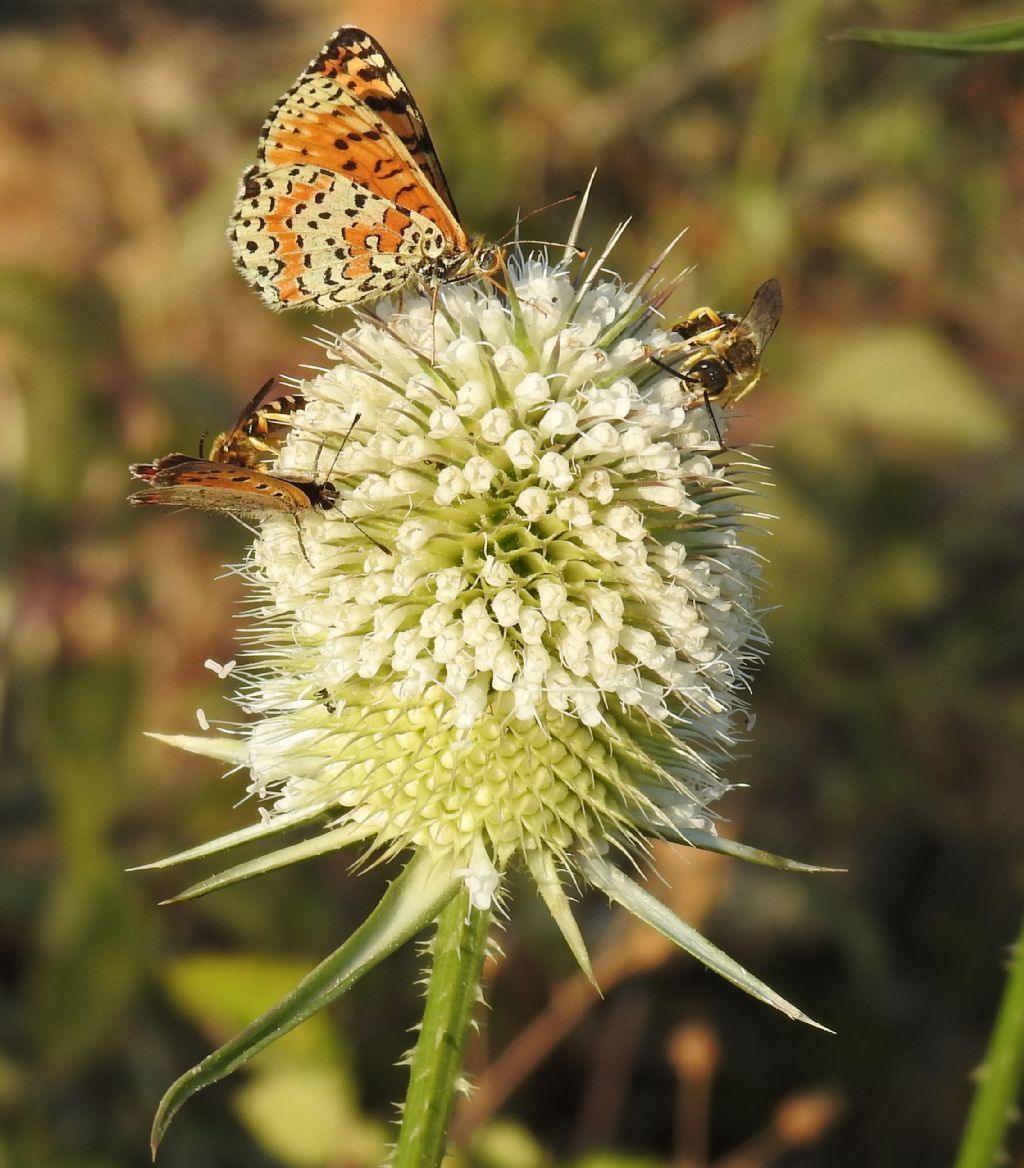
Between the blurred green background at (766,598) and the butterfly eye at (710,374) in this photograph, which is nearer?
the butterfly eye at (710,374)

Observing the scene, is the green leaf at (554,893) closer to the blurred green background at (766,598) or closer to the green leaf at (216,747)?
the green leaf at (216,747)

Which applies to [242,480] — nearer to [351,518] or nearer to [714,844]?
[351,518]

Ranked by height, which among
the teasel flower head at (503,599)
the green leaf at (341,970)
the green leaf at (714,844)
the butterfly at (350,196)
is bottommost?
the green leaf at (341,970)

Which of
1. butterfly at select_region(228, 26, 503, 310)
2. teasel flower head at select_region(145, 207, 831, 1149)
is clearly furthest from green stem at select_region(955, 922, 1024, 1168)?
butterfly at select_region(228, 26, 503, 310)

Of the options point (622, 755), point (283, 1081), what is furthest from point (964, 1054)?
point (622, 755)

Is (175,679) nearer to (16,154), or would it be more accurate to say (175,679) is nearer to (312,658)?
(312,658)

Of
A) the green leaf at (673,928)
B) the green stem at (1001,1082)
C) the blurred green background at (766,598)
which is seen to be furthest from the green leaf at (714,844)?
the blurred green background at (766,598)

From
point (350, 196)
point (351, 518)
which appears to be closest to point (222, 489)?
point (351, 518)
